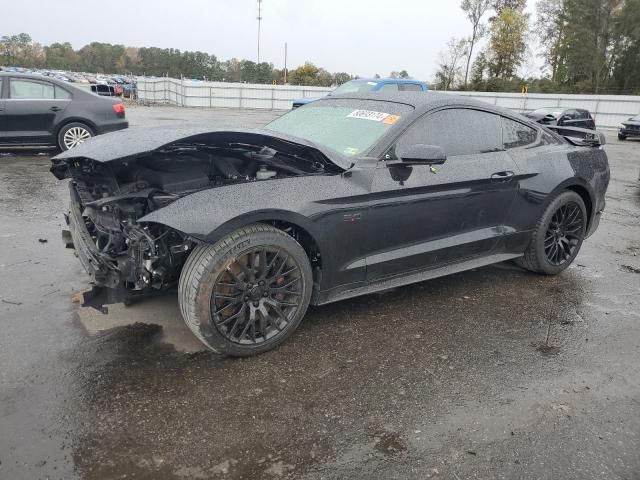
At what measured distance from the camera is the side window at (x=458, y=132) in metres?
3.81

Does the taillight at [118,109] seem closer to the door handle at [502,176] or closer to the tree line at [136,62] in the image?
the door handle at [502,176]

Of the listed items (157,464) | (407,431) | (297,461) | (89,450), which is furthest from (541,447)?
(89,450)

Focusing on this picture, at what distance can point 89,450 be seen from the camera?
94.3 inches

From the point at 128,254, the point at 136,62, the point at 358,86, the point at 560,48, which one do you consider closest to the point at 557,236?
the point at 128,254

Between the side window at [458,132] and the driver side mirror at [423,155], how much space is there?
178 mm

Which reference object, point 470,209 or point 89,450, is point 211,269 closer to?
point 89,450

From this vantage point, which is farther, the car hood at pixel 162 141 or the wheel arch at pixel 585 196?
the wheel arch at pixel 585 196

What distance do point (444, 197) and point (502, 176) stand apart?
0.64 meters

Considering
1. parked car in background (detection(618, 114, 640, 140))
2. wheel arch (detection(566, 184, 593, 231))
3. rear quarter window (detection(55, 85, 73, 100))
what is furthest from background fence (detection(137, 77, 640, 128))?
wheel arch (detection(566, 184, 593, 231))

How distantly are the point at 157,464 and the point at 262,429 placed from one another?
0.51 meters

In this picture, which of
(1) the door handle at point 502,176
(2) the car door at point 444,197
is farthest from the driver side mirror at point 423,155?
(1) the door handle at point 502,176

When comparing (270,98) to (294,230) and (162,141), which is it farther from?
(162,141)

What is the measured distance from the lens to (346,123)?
13.2 feet

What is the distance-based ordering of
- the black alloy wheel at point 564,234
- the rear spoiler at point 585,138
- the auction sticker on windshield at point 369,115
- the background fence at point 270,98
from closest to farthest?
1. the auction sticker on windshield at point 369,115
2. the black alloy wheel at point 564,234
3. the rear spoiler at point 585,138
4. the background fence at point 270,98
